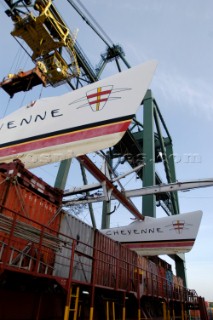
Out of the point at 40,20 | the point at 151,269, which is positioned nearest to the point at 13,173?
the point at 151,269

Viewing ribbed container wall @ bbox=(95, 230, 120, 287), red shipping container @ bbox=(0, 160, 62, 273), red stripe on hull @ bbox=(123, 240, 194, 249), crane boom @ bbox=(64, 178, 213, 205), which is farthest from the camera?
red stripe on hull @ bbox=(123, 240, 194, 249)

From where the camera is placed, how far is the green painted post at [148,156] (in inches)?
841

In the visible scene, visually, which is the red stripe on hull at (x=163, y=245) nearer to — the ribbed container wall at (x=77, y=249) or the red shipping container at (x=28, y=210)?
the ribbed container wall at (x=77, y=249)

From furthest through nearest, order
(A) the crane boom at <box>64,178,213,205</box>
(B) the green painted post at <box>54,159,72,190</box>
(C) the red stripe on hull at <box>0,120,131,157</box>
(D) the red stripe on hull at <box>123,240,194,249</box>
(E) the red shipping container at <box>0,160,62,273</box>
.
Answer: (B) the green painted post at <box>54,159,72,190</box>
(D) the red stripe on hull at <box>123,240,194,249</box>
(A) the crane boom at <box>64,178,213,205</box>
(E) the red shipping container at <box>0,160,62,273</box>
(C) the red stripe on hull at <box>0,120,131,157</box>

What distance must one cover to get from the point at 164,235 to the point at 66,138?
1259 centimetres

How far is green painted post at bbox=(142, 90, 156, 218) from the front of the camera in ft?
70.1

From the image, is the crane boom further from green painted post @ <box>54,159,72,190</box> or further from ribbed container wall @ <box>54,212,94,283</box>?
green painted post @ <box>54,159,72,190</box>

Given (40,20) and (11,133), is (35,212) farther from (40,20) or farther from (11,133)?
(40,20)

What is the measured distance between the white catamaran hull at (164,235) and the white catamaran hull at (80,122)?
40.9 ft

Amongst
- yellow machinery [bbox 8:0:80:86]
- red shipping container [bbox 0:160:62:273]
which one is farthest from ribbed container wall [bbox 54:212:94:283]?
yellow machinery [bbox 8:0:80:86]

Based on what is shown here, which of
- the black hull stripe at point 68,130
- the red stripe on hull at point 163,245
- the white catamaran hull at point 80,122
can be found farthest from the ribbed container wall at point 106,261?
the red stripe on hull at point 163,245

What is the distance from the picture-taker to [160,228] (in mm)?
17766

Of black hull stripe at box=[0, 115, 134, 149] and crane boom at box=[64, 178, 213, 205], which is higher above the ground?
crane boom at box=[64, 178, 213, 205]

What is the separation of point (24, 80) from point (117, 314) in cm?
1333
